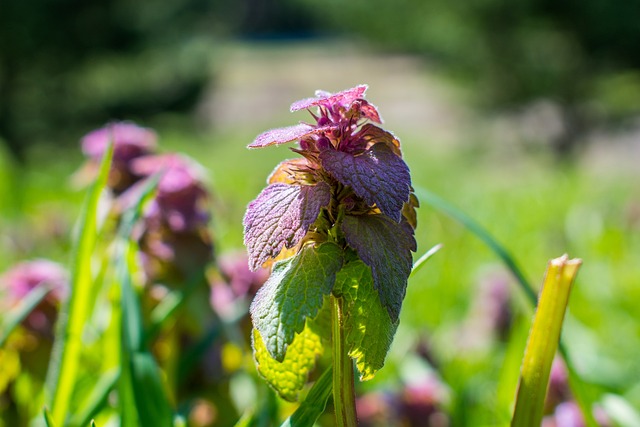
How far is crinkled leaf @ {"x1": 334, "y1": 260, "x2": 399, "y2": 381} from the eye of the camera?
60 cm

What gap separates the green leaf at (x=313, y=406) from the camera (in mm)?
690

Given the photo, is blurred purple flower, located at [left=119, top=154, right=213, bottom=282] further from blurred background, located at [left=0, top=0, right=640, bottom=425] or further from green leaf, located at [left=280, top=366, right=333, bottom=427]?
green leaf, located at [left=280, top=366, right=333, bottom=427]

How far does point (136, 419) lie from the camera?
2.82 ft

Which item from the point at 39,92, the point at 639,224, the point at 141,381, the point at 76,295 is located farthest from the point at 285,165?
the point at 39,92

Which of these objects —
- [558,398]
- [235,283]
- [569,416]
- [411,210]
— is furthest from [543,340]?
[235,283]

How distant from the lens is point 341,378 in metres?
0.64

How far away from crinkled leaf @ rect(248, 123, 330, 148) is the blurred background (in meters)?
0.60

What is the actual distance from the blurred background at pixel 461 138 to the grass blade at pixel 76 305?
9.6 inches

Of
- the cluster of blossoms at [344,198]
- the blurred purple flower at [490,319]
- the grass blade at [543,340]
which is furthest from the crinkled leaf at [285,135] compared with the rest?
the blurred purple flower at [490,319]

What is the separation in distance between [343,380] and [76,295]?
50 centimetres

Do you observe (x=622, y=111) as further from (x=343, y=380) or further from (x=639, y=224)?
(x=343, y=380)

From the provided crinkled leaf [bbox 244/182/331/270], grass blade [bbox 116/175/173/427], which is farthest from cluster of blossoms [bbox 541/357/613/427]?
crinkled leaf [bbox 244/182/331/270]

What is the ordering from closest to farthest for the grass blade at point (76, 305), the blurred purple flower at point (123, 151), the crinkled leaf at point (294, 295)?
the crinkled leaf at point (294, 295) < the grass blade at point (76, 305) < the blurred purple flower at point (123, 151)

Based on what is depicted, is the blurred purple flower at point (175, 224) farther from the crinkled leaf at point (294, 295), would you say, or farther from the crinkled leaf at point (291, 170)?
the crinkled leaf at point (294, 295)
